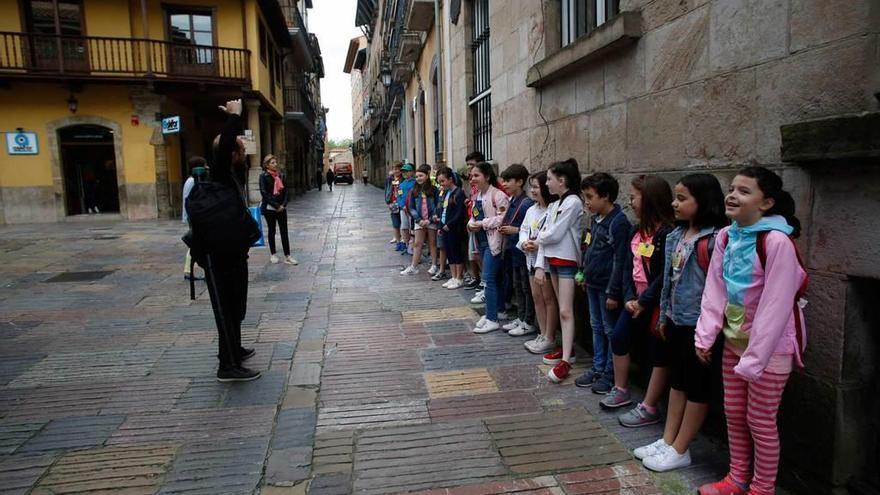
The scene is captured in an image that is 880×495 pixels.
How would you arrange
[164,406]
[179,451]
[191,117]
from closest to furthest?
[179,451], [164,406], [191,117]

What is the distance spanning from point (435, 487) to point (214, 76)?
1859 centimetres

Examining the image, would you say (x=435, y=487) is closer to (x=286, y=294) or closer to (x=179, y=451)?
(x=179, y=451)

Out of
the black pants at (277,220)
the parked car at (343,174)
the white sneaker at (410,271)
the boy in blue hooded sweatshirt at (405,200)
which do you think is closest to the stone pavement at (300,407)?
the white sneaker at (410,271)

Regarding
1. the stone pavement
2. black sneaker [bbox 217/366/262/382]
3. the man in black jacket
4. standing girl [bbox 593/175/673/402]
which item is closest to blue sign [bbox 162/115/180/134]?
the stone pavement

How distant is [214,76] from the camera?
730 inches

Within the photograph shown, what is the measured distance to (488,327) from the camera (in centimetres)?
542

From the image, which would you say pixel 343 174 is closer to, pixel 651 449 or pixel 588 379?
pixel 588 379

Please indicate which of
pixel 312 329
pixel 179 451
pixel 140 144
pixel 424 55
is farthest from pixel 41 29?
pixel 179 451

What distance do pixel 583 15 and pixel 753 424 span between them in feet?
13.3

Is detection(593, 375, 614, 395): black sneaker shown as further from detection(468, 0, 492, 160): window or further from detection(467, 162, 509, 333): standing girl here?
detection(468, 0, 492, 160): window

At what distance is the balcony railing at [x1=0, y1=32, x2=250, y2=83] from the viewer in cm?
1695

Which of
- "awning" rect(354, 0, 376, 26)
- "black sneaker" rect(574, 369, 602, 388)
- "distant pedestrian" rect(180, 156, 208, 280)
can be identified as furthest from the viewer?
"awning" rect(354, 0, 376, 26)

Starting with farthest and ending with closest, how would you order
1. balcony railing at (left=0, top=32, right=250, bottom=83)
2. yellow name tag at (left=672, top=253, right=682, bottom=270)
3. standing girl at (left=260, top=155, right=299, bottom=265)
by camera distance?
balcony railing at (left=0, top=32, right=250, bottom=83), standing girl at (left=260, top=155, right=299, bottom=265), yellow name tag at (left=672, top=253, right=682, bottom=270)

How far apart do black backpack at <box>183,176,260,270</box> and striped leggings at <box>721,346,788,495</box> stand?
10.8 ft
